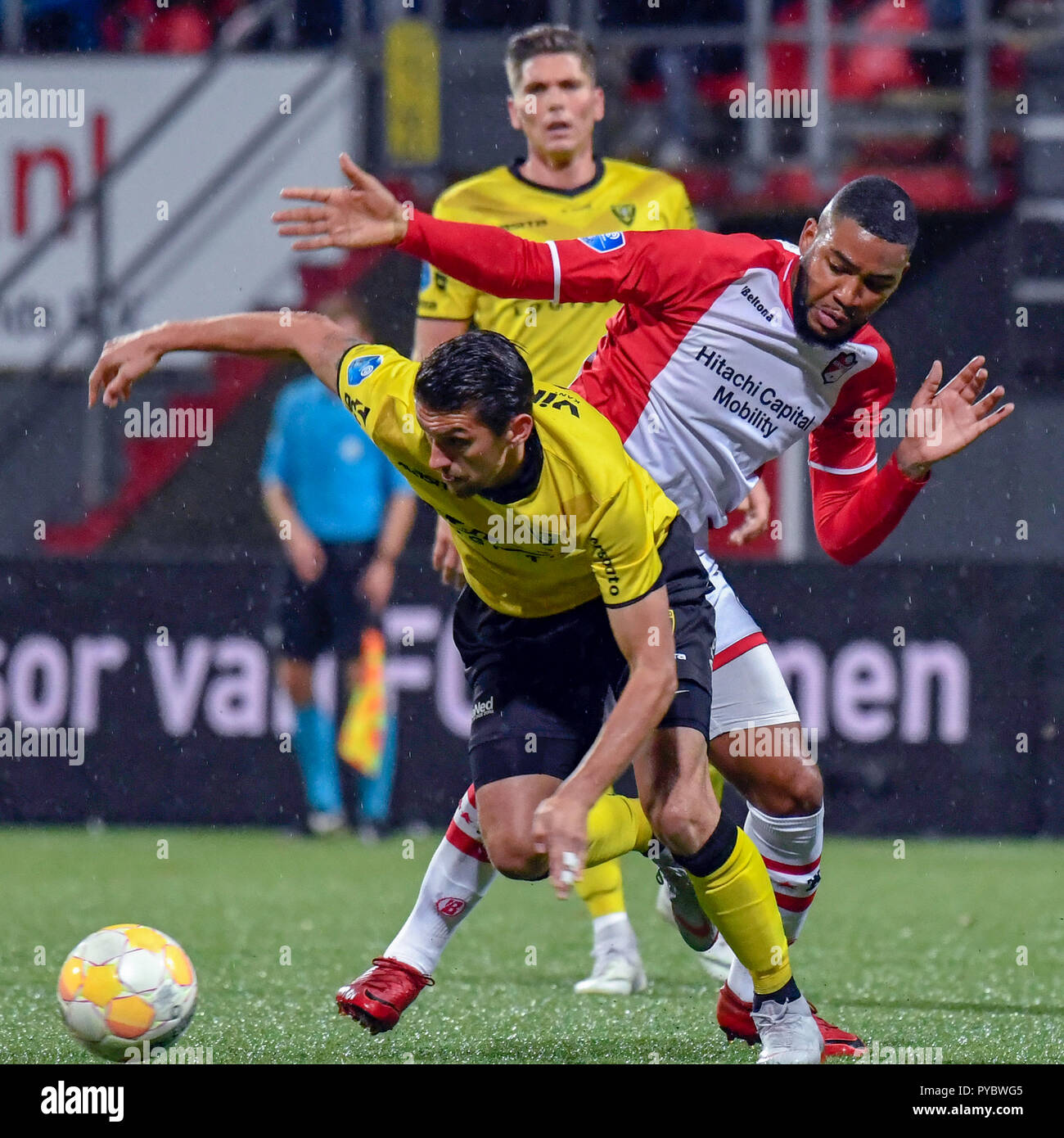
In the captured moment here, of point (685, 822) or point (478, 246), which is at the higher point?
point (478, 246)

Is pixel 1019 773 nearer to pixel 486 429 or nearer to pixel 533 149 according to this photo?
pixel 533 149

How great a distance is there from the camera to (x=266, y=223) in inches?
439

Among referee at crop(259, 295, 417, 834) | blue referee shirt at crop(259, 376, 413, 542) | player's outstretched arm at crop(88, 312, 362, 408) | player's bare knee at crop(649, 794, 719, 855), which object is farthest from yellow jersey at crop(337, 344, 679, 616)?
blue referee shirt at crop(259, 376, 413, 542)

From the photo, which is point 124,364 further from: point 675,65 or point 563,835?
point 675,65

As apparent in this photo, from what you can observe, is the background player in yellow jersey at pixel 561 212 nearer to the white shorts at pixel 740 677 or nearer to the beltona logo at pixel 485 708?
the white shorts at pixel 740 677

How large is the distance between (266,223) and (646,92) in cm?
234

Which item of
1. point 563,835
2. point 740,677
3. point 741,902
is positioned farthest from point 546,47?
point 563,835

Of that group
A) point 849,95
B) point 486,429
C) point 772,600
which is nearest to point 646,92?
point 849,95

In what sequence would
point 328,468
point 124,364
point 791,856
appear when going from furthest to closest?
point 328,468 → point 791,856 → point 124,364

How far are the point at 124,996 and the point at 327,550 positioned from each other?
4.98 meters

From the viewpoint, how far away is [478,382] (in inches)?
144

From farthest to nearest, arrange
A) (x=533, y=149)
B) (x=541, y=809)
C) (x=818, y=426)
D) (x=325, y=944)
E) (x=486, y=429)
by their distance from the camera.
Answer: (x=325, y=944) → (x=533, y=149) → (x=818, y=426) → (x=486, y=429) → (x=541, y=809)

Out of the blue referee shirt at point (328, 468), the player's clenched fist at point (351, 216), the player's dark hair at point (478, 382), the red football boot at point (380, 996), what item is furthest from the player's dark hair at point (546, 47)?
the blue referee shirt at point (328, 468)

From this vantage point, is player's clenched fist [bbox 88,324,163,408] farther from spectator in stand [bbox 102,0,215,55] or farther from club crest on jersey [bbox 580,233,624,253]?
spectator in stand [bbox 102,0,215,55]
